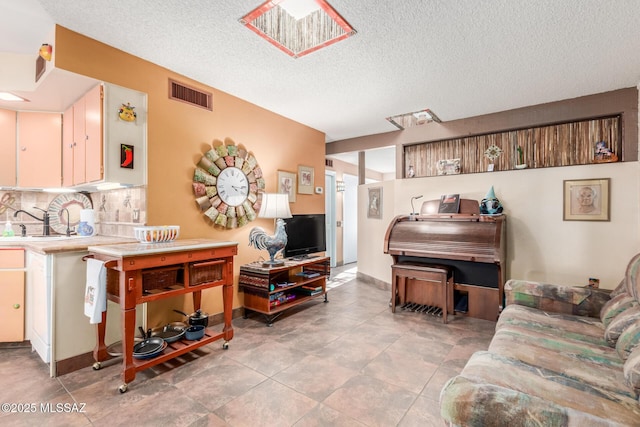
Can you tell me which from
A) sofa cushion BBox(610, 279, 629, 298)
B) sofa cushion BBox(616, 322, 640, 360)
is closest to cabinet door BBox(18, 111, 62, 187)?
sofa cushion BBox(616, 322, 640, 360)

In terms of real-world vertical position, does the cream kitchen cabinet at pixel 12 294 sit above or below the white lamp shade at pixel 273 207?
below

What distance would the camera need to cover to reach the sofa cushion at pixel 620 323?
1.62 m

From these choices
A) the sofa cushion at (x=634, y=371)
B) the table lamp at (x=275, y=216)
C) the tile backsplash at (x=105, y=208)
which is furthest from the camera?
the table lamp at (x=275, y=216)

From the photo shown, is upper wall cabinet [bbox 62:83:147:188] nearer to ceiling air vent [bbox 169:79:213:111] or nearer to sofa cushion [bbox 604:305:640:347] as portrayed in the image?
ceiling air vent [bbox 169:79:213:111]

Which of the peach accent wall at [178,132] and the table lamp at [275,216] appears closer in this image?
the peach accent wall at [178,132]

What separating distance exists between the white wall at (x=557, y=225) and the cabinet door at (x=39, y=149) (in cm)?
436

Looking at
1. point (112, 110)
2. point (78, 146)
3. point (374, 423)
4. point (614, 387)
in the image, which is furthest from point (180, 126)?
point (614, 387)

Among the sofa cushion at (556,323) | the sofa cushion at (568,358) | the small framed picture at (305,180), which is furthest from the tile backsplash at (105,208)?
the sofa cushion at (556,323)

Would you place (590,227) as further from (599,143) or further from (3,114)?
(3,114)

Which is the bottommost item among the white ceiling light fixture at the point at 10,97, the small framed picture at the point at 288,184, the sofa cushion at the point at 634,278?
the sofa cushion at the point at 634,278

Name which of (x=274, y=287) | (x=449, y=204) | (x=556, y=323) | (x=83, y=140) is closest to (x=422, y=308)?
(x=449, y=204)

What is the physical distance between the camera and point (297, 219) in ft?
12.5

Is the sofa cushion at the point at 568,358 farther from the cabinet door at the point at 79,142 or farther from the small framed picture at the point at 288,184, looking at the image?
the cabinet door at the point at 79,142

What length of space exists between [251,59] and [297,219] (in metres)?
1.93
